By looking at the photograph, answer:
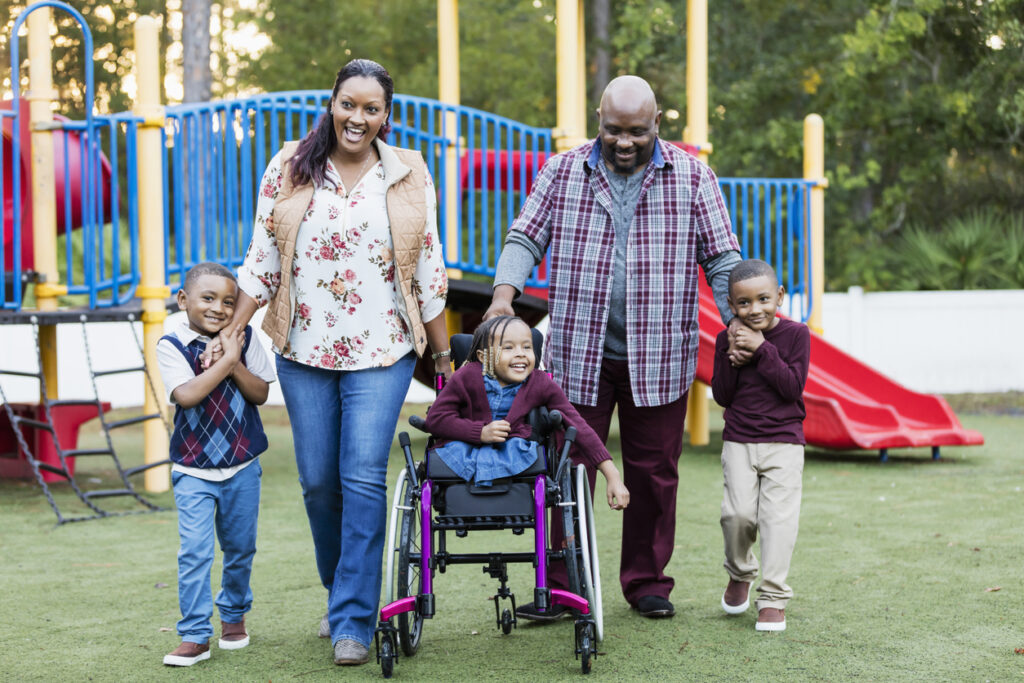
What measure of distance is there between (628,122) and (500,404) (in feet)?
3.60

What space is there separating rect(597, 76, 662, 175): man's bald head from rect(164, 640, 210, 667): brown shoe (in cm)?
219

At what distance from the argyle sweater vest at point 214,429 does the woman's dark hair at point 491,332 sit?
799mm

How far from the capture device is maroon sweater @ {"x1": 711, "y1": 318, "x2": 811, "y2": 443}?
436cm

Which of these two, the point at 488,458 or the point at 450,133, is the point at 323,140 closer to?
the point at 488,458

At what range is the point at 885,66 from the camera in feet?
66.0

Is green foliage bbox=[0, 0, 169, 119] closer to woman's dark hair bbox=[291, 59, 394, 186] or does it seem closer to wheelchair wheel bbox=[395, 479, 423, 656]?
woman's dark hair bbox=[291, 59, 394, 186]

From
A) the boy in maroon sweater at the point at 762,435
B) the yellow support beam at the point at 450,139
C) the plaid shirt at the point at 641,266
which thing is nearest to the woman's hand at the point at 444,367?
the plaid shirt at the point at 641,266

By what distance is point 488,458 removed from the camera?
12.5ft

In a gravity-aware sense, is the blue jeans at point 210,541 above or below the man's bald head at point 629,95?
below

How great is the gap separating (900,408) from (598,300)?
6140mm

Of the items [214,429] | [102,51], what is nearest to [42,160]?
[214,429]

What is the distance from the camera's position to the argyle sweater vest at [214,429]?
4055mm

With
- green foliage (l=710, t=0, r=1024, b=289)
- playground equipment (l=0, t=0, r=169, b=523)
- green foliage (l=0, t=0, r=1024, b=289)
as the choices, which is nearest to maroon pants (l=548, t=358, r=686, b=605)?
playground equipment (l=0, t=0, r=169, b=523)

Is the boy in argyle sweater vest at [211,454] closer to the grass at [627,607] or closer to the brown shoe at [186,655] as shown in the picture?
the brown shoe at [186,655]
